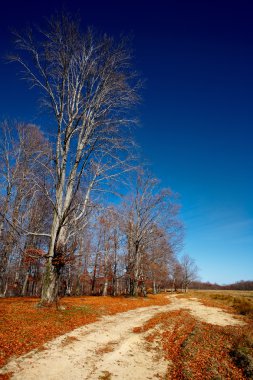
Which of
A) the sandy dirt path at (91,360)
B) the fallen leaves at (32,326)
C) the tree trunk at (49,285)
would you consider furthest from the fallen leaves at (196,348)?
the tree trunk at (49,285)

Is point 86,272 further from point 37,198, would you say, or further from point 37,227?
point 37,198

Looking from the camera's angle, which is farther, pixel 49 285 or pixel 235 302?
pixel 235 302

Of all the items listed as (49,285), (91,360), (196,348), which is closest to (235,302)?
(196,348)

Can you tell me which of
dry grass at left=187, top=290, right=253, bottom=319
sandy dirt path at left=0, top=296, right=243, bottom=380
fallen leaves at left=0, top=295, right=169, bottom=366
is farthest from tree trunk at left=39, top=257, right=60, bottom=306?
dry grass at left=187, top=290, right=253, bottom=319

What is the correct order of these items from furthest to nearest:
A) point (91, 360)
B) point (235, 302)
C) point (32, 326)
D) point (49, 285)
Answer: point (235, 302), point (49, 285), point (32, 326), point (91, 360)

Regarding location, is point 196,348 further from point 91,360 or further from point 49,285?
point 49,285

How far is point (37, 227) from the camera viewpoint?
Answer: 2486 centimetres

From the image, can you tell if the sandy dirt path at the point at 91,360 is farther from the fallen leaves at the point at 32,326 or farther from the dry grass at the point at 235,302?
the dry grass at the point at 235,302

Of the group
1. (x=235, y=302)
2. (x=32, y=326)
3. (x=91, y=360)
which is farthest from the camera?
(x=235, y=302)

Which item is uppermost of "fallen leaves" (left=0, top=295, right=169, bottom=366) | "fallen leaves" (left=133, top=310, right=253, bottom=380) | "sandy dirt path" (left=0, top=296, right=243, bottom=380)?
"fallen leaves" (left=0, top=295, right=169, bottom=366)

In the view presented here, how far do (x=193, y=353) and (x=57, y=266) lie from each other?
7.31m

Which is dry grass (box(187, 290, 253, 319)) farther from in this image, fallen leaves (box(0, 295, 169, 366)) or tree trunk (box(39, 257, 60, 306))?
tree trunk (box(39, 257, 60, 306))

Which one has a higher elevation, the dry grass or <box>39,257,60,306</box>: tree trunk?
<box>39,257,60,306</box>: tree trunk

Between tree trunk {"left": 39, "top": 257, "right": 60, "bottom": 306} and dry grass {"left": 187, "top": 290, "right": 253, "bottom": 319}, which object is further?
dry grass {"left": 187, "top": 290, "right": 253, "bottom": 319}
